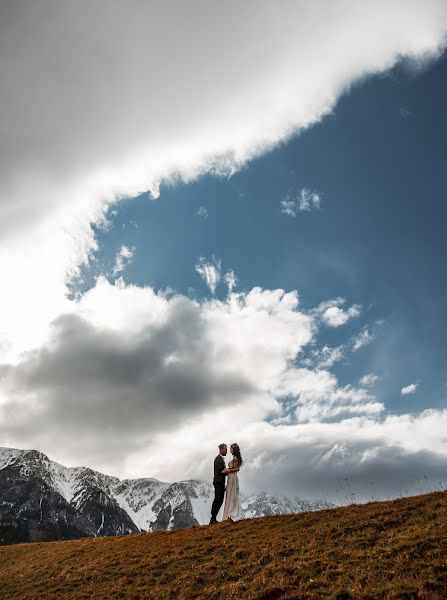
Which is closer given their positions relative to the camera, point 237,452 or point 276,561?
point 276,561

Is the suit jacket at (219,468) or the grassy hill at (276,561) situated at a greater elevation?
the suit jacket at (219,468)

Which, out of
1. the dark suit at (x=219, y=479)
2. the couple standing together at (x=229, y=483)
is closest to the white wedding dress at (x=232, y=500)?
the couple standing together at (x=229, y=483)

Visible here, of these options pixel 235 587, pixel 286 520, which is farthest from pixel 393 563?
pixel 286 520

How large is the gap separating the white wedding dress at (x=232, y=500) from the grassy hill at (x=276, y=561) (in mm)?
948

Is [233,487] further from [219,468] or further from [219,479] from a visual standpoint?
[219,468]

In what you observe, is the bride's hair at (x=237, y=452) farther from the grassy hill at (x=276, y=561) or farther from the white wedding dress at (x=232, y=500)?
the grassy hill at (x=276, y=561)

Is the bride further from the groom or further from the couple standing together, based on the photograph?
the groom

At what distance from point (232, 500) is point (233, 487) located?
0.77m

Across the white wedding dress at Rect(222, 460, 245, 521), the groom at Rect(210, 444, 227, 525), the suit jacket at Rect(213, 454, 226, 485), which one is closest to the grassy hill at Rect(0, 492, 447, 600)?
the white wedding dress at Rect(222, 460, 245, 521)

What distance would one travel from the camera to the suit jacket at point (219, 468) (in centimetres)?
2534

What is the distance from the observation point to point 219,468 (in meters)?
25.4

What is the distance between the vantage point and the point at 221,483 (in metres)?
25.3

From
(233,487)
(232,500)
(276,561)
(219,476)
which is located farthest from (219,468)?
(276,561)

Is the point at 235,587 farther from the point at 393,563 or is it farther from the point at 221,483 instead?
the point at 221,483
